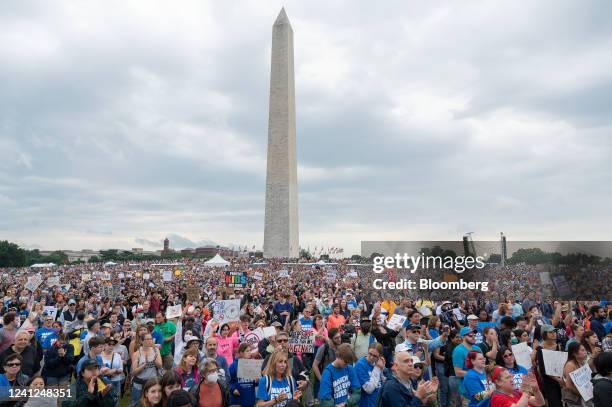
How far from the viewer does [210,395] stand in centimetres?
545

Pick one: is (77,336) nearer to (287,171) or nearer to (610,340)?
(610,340)

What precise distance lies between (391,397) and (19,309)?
13.1 m

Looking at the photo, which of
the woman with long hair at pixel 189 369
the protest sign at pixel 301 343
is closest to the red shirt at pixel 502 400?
the woman with long hair at pixel 189 369

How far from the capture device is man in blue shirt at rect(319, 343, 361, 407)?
567 cm

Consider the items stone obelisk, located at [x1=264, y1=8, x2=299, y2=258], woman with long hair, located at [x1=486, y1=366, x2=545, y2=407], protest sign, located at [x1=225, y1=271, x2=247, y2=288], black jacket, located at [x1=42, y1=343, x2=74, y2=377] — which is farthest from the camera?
stone obelisk, located at [x1=264, y1=8, x2=299, y2=258]

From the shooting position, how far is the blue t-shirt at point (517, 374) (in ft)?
19.9

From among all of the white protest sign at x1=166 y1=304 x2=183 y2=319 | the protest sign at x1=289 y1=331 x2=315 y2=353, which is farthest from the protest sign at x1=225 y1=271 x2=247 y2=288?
the protest sign at x1=289 y1=331 x2=315 y2=353

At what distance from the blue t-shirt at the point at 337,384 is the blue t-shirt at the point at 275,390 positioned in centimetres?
50

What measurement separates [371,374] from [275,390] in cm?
125

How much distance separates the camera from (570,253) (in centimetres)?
1864

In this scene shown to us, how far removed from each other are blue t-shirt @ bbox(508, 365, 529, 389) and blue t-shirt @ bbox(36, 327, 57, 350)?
293 inches

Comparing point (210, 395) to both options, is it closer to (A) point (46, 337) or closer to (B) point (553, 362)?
(B) point (553, 362)

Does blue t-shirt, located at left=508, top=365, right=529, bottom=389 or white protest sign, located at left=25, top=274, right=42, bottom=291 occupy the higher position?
white protest sign, located at left=25, top=274, right=42, bottom=291

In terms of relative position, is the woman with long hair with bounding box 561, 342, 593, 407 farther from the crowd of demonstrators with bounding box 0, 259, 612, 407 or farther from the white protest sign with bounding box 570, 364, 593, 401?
the white protest sign with bounding box 570, 364, 593, 401
